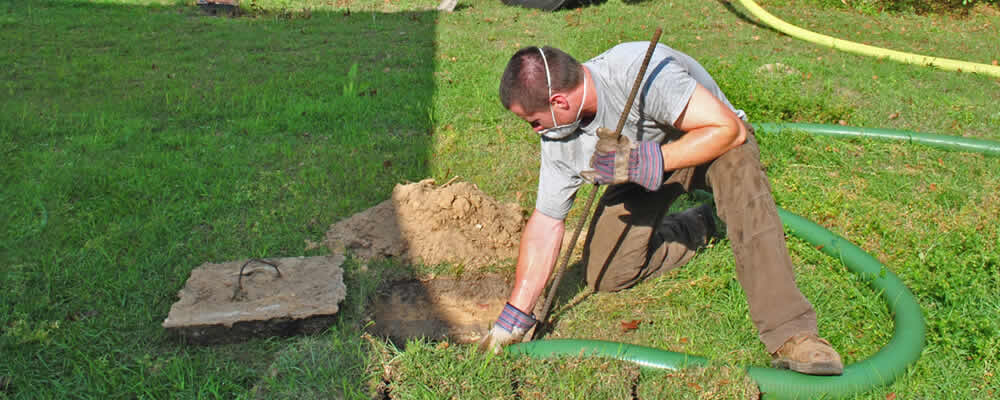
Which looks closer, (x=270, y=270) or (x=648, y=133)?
(x=648, y=133)

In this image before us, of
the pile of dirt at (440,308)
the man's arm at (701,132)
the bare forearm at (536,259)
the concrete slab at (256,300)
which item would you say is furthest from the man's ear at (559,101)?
the concrete slab at (256,300)

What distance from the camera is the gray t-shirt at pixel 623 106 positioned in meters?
2.57

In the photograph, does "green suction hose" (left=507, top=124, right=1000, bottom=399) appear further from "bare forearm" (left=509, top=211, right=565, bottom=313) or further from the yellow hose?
the yellow hose

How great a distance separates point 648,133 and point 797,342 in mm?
997

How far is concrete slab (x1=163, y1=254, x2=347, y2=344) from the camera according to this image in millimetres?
2848

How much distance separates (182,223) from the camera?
3.76 meters

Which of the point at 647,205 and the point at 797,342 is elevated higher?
the point at 647,205

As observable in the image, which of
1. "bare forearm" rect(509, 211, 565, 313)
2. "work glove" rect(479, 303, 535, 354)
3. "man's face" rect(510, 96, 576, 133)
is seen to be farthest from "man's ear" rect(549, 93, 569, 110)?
"work glove" rect(479, 303, 535, 354)

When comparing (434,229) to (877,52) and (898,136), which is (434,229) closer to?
(898,136)

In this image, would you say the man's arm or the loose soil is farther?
the loose soil

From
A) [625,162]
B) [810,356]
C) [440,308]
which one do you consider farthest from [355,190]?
[810,356]

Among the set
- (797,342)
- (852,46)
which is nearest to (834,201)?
(797,342)

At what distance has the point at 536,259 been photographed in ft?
9.34

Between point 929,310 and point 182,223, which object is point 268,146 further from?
point 929,310
